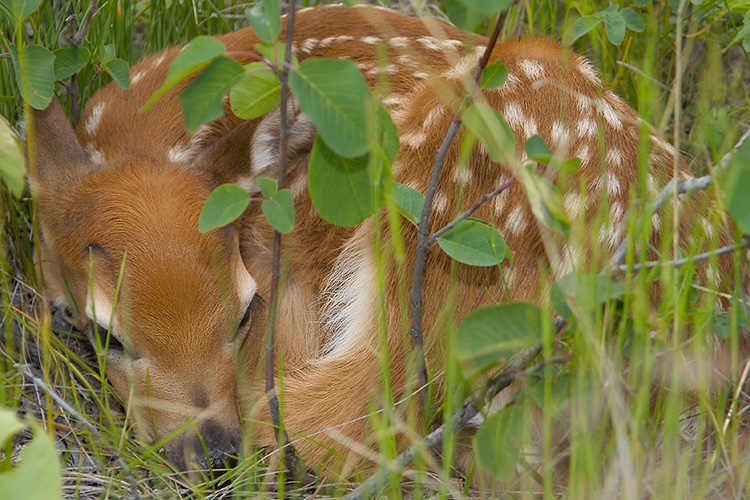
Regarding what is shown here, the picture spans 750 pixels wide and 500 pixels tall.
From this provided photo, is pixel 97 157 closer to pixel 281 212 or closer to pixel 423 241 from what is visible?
pixel 281 212

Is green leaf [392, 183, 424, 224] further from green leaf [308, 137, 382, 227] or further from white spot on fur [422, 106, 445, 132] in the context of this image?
white spot on fur [422, 106, 445, 132]

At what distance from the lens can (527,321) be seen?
1.67 metres

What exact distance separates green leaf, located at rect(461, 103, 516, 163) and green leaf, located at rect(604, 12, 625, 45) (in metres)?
1.24

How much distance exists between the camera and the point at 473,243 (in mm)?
2010

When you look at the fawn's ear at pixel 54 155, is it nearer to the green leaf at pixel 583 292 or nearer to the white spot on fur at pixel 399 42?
the white spot on fur at pixel 399 42

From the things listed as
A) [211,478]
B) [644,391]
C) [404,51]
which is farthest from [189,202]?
[644,391]

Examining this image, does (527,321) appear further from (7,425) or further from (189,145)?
(189,145)


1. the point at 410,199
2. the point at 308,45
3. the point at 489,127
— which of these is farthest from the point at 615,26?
the point at 489,127

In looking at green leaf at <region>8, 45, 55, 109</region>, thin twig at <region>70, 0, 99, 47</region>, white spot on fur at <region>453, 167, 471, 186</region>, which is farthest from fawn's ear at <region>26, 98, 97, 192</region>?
white spot on fur at <region>453, 167, 471, 186</region>

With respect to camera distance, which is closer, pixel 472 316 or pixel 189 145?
pixel 472 316

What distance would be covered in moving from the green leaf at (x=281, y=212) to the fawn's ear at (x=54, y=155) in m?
1.01

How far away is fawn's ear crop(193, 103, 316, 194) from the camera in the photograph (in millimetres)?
2479

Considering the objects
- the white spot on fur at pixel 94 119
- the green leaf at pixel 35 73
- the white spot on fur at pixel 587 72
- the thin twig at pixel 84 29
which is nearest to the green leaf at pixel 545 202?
the white spot on fur at pixel 587 72

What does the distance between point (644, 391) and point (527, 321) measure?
269 millimetres
